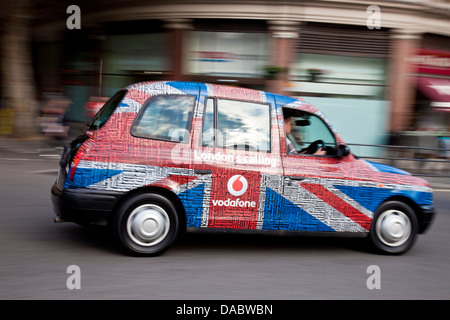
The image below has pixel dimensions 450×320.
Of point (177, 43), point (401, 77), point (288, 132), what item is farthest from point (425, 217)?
point (177, 43)

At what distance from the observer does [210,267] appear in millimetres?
5219

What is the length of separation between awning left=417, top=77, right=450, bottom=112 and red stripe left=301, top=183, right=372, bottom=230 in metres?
11.6

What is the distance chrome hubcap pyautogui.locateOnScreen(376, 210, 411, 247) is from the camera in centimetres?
603

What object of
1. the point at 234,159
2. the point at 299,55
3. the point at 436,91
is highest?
the point at 299,55

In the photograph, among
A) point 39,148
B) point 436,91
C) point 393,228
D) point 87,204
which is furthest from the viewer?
point 436,91

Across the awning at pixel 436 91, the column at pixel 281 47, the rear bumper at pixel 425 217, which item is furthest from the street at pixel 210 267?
the awning at pixel 436 91

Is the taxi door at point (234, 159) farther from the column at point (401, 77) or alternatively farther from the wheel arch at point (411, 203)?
the column at point (401, 77)

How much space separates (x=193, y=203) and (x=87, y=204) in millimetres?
1020

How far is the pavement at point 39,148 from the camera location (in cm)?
1286

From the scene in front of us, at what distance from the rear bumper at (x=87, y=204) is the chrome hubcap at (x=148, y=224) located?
234 mm

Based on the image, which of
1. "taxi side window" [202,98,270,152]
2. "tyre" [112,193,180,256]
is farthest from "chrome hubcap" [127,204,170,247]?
"taxi side window" [202,98,270,152]

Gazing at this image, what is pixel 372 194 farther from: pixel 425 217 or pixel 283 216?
pixel 283 216

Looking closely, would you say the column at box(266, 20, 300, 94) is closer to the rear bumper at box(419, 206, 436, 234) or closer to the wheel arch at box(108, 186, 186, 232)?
the rear bumper at box(419, 206, 436, 234)

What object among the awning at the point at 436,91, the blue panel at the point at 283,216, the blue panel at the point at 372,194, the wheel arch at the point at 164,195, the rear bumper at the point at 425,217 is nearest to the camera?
the wheel arch at the point at 164,195
